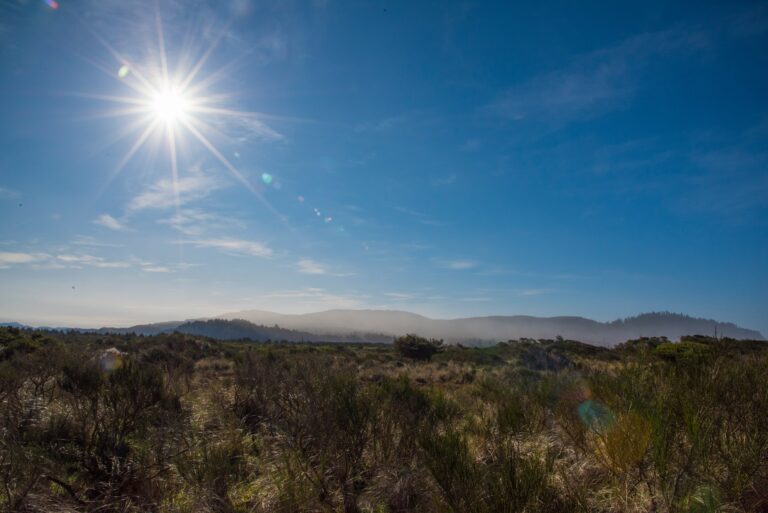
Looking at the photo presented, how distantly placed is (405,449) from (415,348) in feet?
97.2

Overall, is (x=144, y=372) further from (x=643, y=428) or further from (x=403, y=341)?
(x=403, y=341)

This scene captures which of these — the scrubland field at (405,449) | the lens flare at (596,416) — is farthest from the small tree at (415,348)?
the lens flare at (596,416)

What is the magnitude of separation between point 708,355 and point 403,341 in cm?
3192

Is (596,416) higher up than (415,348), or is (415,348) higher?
(596,416)

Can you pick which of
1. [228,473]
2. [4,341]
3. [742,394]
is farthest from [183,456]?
[4,341]

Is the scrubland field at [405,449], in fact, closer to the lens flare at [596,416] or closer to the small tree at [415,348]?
the lens flare at [596,416]

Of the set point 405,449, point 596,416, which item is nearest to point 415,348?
point 405,449

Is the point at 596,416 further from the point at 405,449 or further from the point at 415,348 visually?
the point at 415,348

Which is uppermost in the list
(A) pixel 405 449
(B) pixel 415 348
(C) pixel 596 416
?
(C) pixel 596 416

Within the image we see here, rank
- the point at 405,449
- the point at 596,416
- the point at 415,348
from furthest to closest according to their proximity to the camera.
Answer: the point at 415,348, the point at 405,449, the point at 596,416

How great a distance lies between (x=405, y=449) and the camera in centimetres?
598

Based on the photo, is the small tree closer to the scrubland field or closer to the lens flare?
the scrubland field

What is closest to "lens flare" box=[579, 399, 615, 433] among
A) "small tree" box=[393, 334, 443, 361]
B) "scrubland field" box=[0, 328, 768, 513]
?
"scrubland field" box=[0, 328, 768, 513]

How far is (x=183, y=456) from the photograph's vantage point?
229 inches
